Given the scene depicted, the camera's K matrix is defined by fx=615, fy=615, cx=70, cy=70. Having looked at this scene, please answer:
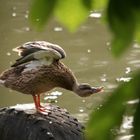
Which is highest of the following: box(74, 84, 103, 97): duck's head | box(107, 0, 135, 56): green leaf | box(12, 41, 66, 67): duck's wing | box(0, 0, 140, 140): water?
box(107, 0, 135, 56): green leaf

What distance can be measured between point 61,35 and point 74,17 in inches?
276

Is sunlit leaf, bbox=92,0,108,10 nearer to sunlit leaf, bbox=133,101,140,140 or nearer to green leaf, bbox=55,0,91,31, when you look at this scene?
green leaf, bbox=55,0,91,31

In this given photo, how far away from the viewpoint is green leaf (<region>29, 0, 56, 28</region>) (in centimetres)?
77

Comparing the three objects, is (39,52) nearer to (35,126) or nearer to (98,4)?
(35,126)

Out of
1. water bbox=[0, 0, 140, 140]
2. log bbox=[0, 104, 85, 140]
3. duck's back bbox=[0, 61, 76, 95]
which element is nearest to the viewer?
log bbox=[0, 104, 85, 140]

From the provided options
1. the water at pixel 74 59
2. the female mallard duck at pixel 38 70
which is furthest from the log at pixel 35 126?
the water at pixel 74 59

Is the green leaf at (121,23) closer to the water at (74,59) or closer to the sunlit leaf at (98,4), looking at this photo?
the sunlit leaf at (98,4)

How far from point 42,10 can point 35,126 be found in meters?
2.98

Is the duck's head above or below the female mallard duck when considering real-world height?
below

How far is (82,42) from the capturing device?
7.63 m

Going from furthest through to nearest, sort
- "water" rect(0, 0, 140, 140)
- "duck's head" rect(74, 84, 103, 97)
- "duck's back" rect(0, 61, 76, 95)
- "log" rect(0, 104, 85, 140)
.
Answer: "water" rect(0, 0, 140, 140) → "duck's head" rect(74, 84, 103, 97) → "duck's back" rect(0, 61, 76, 95) → "log" rect(0, 104, 85, 140)

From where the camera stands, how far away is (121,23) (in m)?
0.75

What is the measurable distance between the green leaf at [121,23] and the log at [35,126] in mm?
2896

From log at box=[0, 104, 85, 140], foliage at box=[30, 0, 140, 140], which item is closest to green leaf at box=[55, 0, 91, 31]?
foliage at box=[30, 0, 140, 140]
